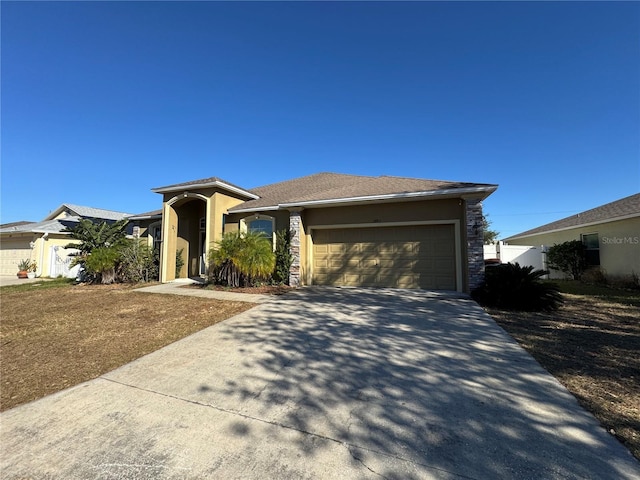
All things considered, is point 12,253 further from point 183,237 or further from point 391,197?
point 391,197

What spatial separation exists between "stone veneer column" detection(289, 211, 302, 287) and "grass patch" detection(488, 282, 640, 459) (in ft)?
21.5

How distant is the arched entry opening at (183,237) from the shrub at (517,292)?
11.1m

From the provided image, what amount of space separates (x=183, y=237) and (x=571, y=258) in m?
19.7

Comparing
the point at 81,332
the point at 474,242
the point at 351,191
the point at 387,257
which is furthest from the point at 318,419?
the point at 351,191

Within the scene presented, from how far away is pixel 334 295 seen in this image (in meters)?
8.81

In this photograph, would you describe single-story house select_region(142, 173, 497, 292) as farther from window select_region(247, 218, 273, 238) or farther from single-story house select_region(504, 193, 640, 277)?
single-story house select_region(504, 193, 640, 277)

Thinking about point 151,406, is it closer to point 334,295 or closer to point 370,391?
point 370,391

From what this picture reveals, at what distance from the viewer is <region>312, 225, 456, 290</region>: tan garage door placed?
9.63 meters

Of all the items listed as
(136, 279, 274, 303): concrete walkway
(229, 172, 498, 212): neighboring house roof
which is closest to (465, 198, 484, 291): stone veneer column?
(229, 172, 498, 212): neighboring house roof

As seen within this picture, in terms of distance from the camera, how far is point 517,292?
6.93m

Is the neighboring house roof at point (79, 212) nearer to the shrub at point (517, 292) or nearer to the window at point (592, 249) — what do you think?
the shrub at point (517, 292)

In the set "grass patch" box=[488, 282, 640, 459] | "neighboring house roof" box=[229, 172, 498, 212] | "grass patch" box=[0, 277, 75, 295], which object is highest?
"neighboring house roof" box=[229, 172, 498, 212]

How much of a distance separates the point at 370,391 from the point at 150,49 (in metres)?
13.0

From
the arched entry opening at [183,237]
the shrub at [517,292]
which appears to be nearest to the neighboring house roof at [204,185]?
the arched entry opening at [183,237]
